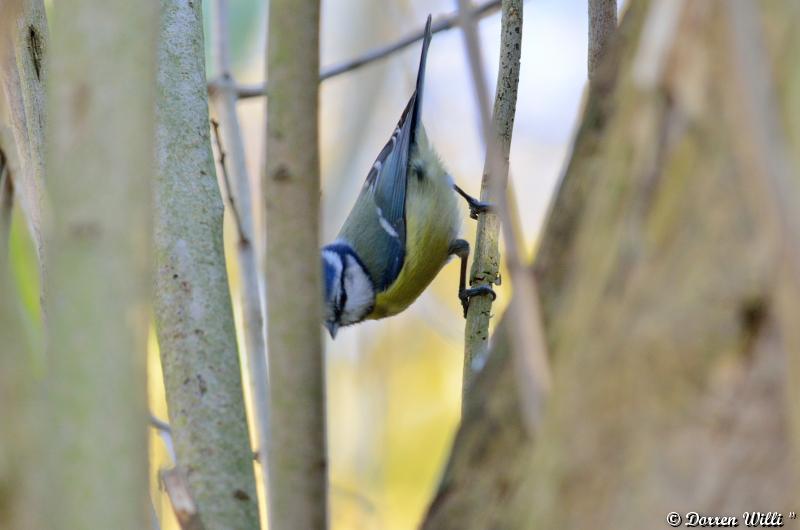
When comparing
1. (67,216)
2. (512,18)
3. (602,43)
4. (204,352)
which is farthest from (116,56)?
(512,18)

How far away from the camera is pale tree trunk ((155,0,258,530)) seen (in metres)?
1.30

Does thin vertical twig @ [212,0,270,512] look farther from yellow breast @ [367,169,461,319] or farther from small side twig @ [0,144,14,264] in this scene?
yellow breast @ [367,169,461,319]

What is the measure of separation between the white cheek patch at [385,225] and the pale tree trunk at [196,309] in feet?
6.19

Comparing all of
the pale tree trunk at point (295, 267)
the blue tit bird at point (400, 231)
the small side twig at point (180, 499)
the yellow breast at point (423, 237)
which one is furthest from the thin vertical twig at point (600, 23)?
the yellow breast at point (423, 237)

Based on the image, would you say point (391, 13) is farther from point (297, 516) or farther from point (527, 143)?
point (297, 516)

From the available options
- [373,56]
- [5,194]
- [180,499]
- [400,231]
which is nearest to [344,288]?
[400,231]

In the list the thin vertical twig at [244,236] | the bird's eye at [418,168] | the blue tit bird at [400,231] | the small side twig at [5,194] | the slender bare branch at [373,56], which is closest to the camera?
the small side twig at [5,194]

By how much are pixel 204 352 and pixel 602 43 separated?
1011 millimetres

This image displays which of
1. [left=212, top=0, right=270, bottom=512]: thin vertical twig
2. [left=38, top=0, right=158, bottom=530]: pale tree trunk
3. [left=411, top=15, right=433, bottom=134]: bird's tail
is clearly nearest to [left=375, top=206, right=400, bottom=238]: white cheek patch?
[left=411, top=15, right=433, bottom=134]: bird's tail

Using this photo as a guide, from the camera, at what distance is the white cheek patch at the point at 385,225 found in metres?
3.50

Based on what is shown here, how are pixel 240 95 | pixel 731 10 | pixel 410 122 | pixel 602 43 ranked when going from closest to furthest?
pixel 731 10 → pixel 602 43 → pixel 240 95 → pixel 410 122

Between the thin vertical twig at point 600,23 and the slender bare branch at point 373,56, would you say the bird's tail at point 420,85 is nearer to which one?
the slender bare branch at point 373,56

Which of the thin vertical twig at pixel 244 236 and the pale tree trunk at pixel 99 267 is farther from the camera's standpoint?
the thin vertical twig at pixel 244 236

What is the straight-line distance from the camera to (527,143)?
527cm
